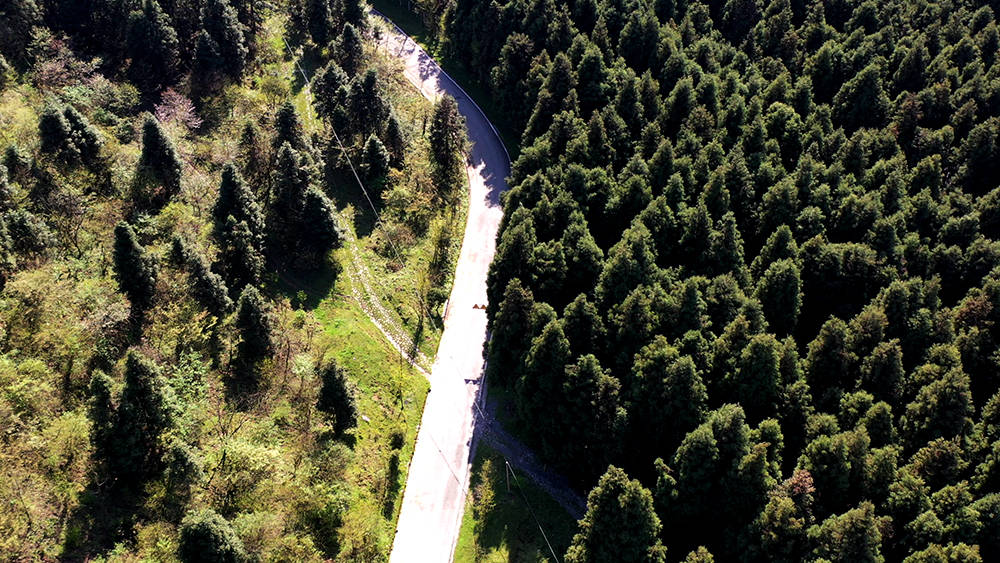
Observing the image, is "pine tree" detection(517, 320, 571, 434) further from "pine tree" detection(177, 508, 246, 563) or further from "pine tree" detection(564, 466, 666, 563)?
"pine tree" detection(177, 508, 246, 563)

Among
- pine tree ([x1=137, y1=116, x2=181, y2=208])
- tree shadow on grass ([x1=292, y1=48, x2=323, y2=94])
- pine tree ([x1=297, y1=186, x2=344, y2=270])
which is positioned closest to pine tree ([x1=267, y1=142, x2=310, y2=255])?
pine tree ([x1=297, y1=186, x2=344, y2=270])

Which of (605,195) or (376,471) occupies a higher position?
(605,195)

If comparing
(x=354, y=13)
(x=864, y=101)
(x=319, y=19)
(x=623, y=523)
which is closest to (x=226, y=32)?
(x=319, y=19)

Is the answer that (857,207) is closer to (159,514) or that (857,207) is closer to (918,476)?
(918,476)

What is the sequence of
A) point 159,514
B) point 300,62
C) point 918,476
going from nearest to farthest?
point 159,514 < point 918,476 < point 300,62

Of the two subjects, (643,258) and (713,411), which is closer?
(713,411)

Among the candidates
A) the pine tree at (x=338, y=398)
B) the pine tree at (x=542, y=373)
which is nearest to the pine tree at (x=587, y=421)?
the pine tree at (x=542, y=373)

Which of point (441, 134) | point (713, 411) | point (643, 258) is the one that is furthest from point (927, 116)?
point (441, 134)

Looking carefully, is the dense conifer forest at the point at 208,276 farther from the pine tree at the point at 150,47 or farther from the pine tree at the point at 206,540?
the pine tree at the point at 150,47
